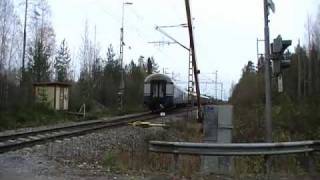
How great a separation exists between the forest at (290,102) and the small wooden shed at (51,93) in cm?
1461

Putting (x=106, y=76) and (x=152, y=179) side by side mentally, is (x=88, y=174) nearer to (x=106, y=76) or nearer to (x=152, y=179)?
(x=152, y=179)

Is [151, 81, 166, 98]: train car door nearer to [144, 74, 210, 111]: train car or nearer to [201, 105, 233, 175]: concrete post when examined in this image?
[144, 74, 210, 111]: train car

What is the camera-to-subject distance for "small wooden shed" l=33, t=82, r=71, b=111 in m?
44.5

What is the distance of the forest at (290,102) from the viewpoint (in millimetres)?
29534

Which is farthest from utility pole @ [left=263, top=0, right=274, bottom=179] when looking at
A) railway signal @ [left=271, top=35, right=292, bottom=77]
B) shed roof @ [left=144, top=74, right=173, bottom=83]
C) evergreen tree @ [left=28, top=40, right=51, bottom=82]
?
evergreen tree @ [left=28, top=40, right=51, bottom=82]

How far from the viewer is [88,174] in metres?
12.2

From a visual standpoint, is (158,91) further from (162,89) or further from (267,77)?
(267,77)

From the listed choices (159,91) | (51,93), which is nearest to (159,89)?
(159,91)

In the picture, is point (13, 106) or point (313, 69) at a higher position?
point (313, 69)

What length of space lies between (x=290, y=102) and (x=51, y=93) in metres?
20.7

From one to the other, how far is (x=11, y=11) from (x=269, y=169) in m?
48.9

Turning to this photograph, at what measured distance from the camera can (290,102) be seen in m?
49.1

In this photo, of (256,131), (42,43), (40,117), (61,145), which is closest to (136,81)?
(42,43)

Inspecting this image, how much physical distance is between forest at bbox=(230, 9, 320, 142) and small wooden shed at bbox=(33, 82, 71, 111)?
14.6 meters
